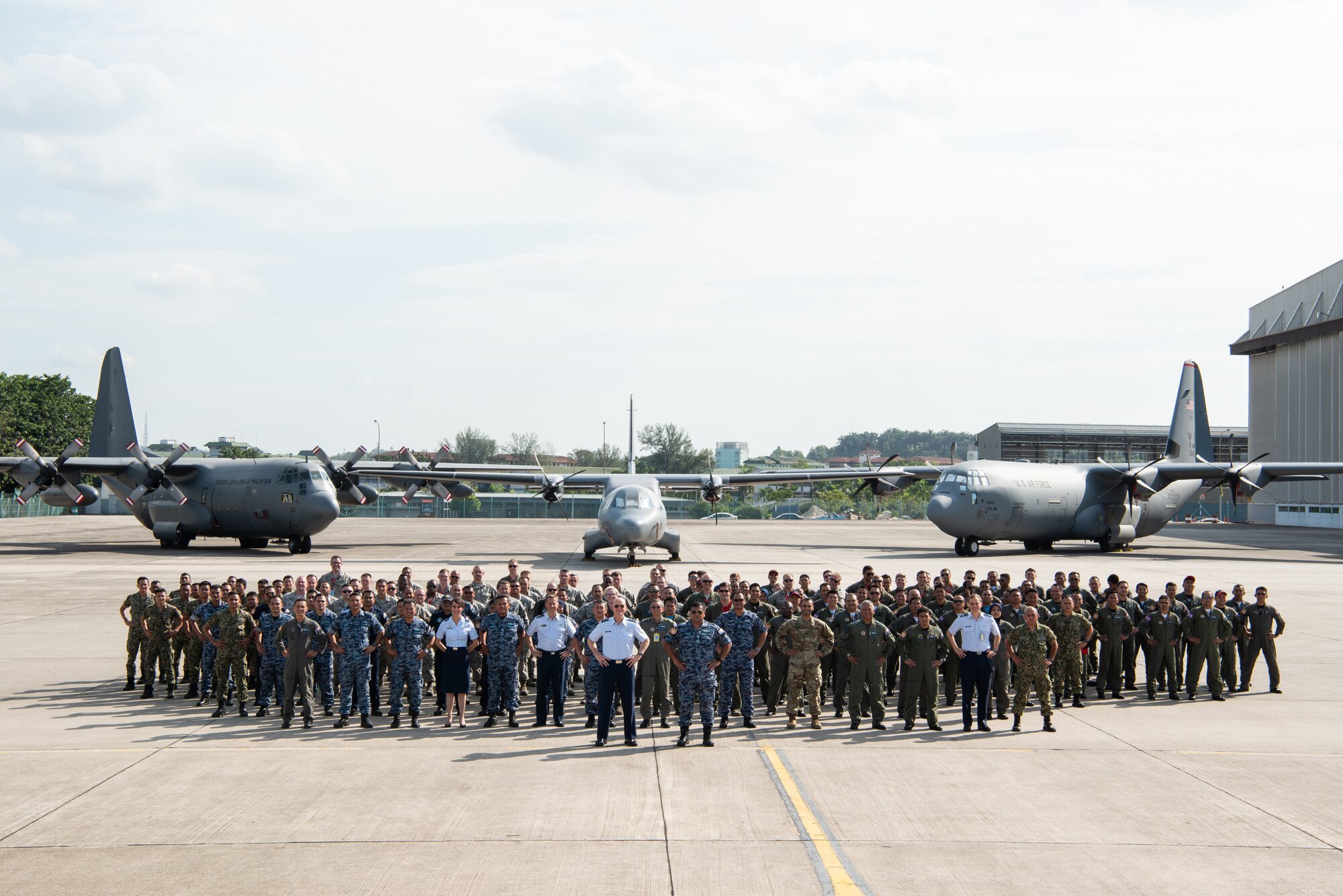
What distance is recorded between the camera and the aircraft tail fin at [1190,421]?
4522 cm

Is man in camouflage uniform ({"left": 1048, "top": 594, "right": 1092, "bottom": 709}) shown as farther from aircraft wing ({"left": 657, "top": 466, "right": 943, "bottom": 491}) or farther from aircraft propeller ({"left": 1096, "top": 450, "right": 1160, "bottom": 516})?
aircraft propeller ({"left": 1096, "top": 450, "right": 1160, "bottom": 516})

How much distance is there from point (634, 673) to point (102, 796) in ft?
17.1

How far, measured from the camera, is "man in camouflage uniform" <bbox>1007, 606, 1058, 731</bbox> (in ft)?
39.7

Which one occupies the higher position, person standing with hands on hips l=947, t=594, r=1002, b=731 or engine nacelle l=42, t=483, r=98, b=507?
engine nacelle l=42, t=483, r=98, b=507

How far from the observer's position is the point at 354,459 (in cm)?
4091

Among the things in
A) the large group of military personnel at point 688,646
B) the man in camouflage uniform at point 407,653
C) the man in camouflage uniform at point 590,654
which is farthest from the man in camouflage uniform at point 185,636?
the man in camouflage uniform at point 590,654

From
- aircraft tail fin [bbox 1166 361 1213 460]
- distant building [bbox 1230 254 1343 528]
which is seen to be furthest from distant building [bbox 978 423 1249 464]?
aircraft tail fin [bbox 1166 361 1213 460]

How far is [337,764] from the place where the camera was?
10.3 meters

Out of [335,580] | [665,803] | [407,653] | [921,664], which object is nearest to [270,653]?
[407,653]

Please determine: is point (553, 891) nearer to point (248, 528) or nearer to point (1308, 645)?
point (1308, 645)

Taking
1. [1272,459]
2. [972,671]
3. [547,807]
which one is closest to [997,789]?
[972,671]

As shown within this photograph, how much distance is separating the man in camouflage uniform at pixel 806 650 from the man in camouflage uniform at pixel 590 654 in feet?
6.89

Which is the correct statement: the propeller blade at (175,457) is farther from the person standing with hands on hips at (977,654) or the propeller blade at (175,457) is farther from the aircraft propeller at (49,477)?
the person standing with hands on hips at (977,654)

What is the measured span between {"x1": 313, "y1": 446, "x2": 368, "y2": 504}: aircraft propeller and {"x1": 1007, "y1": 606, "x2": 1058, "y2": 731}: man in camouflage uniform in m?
32.4
